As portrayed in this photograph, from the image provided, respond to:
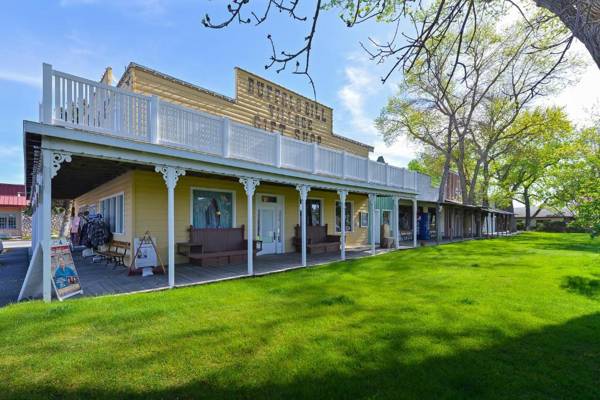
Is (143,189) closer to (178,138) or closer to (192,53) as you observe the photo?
(178,138)

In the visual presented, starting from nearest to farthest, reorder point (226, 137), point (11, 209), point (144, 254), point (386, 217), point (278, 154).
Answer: point (226, 137)
point (144, 254)
point (278, 154)
point (386, 217)
point (11, 209)

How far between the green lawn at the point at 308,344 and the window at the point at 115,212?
4.92m

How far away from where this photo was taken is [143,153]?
6566mm

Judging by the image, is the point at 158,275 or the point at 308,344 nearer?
the point at 308,344

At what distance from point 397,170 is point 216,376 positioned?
14057 mm

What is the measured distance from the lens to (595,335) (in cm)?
427

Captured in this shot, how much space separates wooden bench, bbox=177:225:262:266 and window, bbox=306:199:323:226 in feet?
13.4

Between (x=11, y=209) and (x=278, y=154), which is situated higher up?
(x=278, y=154)

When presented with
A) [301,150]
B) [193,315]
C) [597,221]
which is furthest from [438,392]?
[301,150]

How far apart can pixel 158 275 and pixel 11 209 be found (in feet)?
104

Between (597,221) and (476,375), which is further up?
(597,221)

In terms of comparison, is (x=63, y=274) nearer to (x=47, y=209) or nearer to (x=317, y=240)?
(x=47, y=209)

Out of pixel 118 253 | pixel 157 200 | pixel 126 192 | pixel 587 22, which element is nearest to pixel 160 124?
pixel 157 200

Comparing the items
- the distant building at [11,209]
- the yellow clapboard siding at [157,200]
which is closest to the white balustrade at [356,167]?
the yellow clapboard siding at [157,200]
